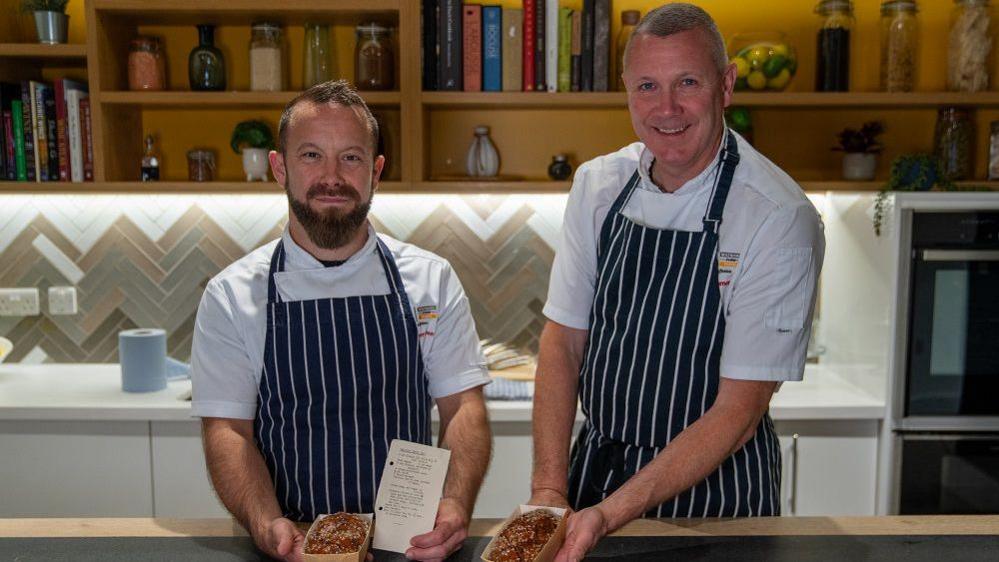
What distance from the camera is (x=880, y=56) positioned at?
112 inches

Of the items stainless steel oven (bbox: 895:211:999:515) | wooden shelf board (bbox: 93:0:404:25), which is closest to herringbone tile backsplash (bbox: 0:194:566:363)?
wooden shelf board (bbox: 93:0:404:25)

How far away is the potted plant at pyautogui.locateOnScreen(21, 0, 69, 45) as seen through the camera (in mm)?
2756

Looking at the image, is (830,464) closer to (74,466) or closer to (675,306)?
(675,306)

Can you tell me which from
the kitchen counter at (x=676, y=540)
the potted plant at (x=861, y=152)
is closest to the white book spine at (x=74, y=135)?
the kitchen counter at (x=676, y=540)

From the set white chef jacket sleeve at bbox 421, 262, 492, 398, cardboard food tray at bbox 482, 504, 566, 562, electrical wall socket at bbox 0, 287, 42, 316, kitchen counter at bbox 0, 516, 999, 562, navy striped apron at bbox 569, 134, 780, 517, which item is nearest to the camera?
cardboard food tray at bbox 482, 504, 566, 562

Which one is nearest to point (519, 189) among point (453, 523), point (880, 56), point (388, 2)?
point (388, 2)

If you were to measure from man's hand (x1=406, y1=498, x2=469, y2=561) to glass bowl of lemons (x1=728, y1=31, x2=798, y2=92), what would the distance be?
1.81 meters

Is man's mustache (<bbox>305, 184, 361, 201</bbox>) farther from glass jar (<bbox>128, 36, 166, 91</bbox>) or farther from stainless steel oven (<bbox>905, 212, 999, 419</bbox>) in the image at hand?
stainless steel oven (<bbox>905, 212, 999, 419</bbox>)

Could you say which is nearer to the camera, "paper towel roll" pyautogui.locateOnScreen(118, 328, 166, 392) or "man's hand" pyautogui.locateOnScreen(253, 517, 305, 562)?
"man's hand" pyautogui.locateOnScreen(253, 517, 305, 562)

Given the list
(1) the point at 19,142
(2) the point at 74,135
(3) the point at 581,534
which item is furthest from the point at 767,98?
(1) the point at 19,142

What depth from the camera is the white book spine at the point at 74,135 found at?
2.78 meters

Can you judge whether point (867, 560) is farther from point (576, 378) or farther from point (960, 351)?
point (960, 351)

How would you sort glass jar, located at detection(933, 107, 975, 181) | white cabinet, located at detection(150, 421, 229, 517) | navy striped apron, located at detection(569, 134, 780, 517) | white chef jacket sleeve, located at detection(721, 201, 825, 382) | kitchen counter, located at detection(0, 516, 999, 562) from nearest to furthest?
kitchen counter, located at detection(0, 516, 999, 562) < white chef jacket sleeve, located at detection(721, 201, 825, 382) < navy striped apron, located at detection(569, 134, 780, 517) < white cabinet, located at detection(150, 421, 229, 517) < glass jar, located at detection(933, 107, 975, 181)

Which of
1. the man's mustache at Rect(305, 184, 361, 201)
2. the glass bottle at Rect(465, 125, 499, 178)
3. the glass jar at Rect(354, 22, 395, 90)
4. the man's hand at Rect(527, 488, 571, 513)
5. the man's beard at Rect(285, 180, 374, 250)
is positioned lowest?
the man's hand at Rect(527, 488, 571, 513)
